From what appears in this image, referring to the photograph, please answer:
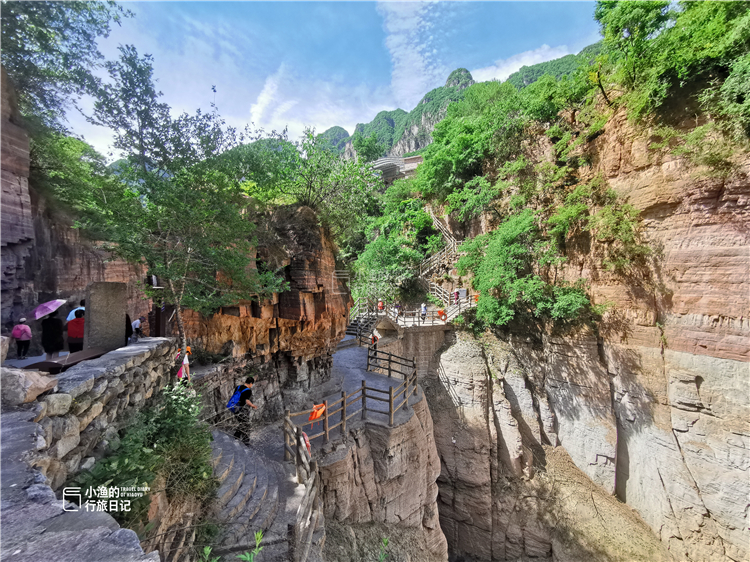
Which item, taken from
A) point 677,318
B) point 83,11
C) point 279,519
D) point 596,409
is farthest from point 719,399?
point 83,11

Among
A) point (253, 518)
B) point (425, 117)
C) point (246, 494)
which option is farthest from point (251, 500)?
point (425, 117)

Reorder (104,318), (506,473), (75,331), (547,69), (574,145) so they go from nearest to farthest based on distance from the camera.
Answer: (104,318) → (75,331) → (574,145) → (506,473) → (547,69)

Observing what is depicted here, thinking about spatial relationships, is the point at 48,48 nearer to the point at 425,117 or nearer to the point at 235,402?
the point at 235,402

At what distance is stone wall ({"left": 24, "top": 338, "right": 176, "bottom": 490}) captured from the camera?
2271mm

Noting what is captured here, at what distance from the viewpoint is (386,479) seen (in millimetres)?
7930

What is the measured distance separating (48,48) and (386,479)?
470 inches

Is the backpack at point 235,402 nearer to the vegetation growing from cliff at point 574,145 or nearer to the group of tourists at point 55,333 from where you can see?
the group of tourists at point 55,333

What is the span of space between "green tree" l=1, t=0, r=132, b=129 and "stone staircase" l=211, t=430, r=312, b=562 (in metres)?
7.72

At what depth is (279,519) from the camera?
184 inches

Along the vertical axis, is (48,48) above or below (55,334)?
above

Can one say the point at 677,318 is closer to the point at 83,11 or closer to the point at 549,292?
the point at 549,292

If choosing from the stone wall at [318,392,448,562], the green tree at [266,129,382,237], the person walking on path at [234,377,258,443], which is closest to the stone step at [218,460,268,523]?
the person walking on path at [234,377,258,443]

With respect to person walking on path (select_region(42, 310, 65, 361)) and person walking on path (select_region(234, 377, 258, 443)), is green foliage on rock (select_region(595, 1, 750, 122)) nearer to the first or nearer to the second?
person walking on path (select_region(234, 377, 258, 443))

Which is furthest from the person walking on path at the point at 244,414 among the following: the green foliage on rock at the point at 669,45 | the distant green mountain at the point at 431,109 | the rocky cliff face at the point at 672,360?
the distant green mountain at the point at 431,109
